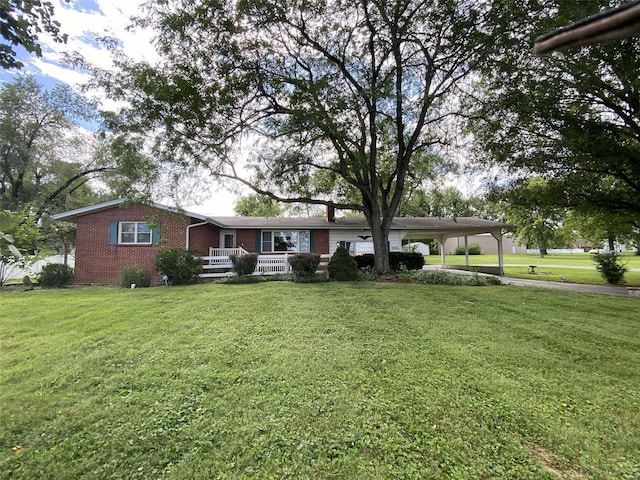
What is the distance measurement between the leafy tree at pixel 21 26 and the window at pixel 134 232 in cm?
1198

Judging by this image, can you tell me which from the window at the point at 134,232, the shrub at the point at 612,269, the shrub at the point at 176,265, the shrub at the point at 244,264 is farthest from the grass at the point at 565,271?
the window at the point at 134,232

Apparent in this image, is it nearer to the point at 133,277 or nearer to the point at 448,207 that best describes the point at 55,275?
the point at 133,277

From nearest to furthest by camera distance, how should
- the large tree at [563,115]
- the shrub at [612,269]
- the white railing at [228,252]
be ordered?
1. the large tree at [563,115]
2. the shrub at [612,269]
3. the white railing at [228,252]

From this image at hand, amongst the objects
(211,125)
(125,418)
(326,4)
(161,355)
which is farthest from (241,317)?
(326,4)

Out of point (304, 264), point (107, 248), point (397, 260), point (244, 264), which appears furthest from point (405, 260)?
point (107, 248)

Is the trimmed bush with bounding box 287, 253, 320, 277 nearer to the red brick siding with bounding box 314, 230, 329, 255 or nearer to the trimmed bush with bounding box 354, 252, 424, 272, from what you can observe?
the trimmed bush with bounding box 354, 252, 424, 272

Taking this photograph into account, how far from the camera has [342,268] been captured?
11445mm

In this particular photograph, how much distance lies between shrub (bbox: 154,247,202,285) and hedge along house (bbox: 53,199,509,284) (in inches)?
26.6

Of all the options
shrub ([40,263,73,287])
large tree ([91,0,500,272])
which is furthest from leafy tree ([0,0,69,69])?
shrub ([40,263,73,287])

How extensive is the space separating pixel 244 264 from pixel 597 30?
12192 millimetres

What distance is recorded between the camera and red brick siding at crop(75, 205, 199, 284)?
1230 centimetres

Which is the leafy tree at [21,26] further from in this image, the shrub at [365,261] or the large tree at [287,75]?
the shrub at [365,261]

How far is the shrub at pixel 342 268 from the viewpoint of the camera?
37.6 feet

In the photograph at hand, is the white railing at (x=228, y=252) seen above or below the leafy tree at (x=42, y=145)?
below
